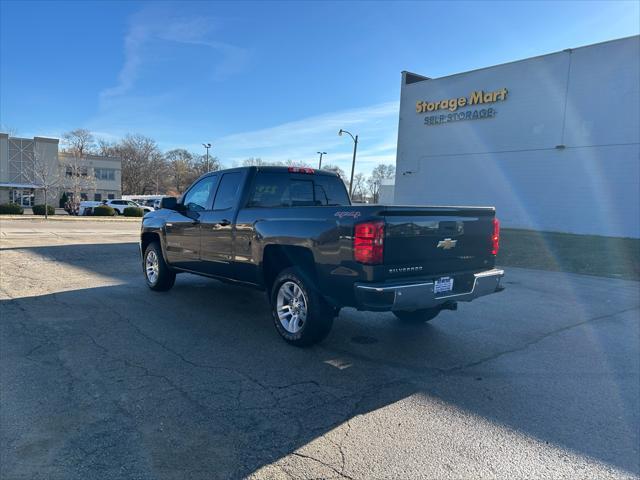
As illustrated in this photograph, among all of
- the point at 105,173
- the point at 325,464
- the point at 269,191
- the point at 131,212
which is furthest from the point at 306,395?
the point at 105,173

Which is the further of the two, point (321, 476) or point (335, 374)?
point (335, 374)

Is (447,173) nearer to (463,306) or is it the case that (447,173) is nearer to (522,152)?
(522,152)

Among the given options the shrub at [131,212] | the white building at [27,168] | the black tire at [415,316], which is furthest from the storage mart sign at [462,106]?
the white building at [27,168]

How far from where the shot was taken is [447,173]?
26859 mm

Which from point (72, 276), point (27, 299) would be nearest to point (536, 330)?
point (27, 299)

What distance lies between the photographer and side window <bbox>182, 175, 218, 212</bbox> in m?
6.57

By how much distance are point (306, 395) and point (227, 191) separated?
323 cm

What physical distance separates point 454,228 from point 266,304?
3.36 m

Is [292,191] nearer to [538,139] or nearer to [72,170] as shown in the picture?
[538,139]

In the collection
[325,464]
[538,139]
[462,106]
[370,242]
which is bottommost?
[325,464]

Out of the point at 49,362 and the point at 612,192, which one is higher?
the point at 612,192

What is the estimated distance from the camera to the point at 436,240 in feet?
14.8

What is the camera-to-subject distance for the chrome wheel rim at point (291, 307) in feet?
15.9

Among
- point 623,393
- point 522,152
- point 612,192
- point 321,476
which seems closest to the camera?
point 321,476
